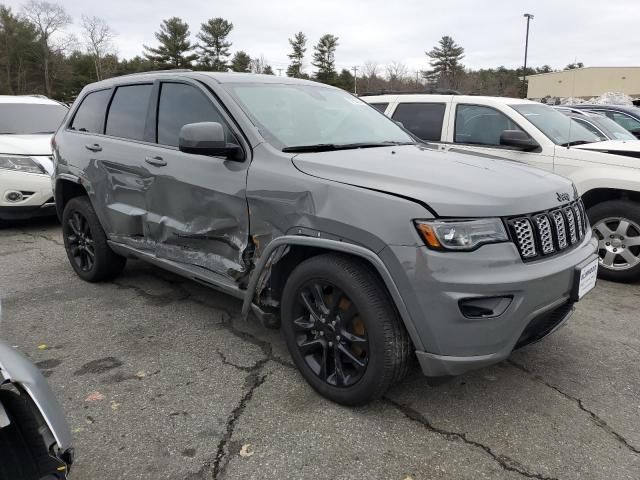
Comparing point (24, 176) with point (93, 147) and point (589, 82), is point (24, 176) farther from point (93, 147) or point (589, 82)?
point (589, 82)

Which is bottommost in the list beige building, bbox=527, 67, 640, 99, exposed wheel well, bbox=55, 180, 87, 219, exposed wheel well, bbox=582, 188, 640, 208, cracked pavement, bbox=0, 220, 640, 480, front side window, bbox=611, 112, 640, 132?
cracked pavement, bbox=0, 220, 640, 480

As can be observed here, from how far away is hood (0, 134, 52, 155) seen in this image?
684 cm

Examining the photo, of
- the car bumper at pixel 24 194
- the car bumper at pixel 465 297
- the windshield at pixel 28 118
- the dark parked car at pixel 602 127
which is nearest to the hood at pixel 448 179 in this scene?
the car bumper at pixel 465 297

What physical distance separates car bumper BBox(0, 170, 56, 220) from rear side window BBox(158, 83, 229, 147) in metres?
3.85

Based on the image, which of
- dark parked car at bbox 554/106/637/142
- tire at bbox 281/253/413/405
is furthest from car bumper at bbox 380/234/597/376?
dark parked car at bbox 554/106/637/142

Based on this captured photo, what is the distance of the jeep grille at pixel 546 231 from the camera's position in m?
2.40

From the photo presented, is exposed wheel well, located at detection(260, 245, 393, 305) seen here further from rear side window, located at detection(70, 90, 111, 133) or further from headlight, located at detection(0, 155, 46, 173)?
headlight, located at detection(0, 155, 46, 173)

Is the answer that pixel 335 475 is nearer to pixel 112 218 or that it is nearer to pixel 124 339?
pixel 124 339

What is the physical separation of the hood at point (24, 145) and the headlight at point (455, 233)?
6423mm

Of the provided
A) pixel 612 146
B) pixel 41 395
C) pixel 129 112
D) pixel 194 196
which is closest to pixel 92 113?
pixel 129 112

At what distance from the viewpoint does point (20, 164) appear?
6.80 metres

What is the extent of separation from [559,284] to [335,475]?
4.52 feet

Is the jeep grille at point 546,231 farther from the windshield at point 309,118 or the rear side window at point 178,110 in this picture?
the rear side window at point 178,110

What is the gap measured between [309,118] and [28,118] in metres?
6.41
